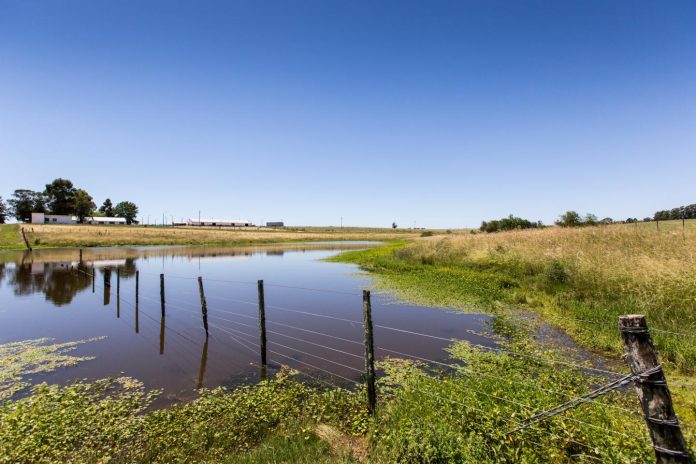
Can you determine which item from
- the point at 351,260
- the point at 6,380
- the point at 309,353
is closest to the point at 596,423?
the point at 309,353

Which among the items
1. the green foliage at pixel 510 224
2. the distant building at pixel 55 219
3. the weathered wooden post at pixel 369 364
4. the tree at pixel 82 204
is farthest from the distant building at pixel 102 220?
the weathered wooden post at pixel 369 364

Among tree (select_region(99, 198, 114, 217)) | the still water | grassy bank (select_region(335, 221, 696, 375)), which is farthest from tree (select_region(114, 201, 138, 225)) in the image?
grassy bank (select_region(335, 221, 696, 375))

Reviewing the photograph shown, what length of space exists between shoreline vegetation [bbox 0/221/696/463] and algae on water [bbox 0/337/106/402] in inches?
40.0

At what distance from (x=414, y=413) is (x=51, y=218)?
15893 cm

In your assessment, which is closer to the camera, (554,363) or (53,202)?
(554,363)

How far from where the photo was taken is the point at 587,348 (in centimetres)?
975

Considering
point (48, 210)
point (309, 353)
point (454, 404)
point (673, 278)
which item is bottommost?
point (309, 353)

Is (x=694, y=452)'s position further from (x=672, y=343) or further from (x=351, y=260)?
(x=351, y=260)

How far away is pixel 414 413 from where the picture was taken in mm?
5996

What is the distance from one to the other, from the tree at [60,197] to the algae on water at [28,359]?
149 meters

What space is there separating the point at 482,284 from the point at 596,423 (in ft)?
48.6

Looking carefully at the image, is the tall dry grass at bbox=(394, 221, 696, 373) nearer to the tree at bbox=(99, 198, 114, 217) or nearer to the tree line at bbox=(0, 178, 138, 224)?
the tree line at bbox=(0, 178, 138, 224)

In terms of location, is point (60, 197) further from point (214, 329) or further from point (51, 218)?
point (214, 329)

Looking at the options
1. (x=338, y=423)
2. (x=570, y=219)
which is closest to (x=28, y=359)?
(x=338, y=423)
